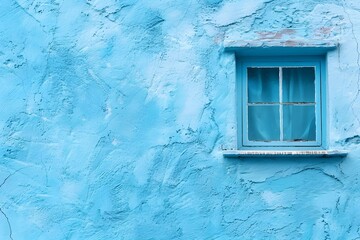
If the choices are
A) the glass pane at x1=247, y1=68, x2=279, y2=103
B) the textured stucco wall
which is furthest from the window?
the textured stucco wall

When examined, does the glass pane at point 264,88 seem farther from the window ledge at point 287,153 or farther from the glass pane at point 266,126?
the window ledge at point 287,153

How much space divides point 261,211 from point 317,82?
3.59 feet

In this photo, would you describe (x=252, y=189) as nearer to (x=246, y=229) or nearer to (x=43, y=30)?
(x=246, y=229)

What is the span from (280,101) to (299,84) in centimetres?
20

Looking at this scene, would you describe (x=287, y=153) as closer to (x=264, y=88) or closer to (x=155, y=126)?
(x=264, y=88)

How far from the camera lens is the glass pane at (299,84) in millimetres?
5281

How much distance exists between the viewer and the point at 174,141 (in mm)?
5105

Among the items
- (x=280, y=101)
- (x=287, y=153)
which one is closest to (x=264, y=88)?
(x=280, y=101)

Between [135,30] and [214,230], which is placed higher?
[135,30]

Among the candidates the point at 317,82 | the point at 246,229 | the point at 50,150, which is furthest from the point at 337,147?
the point at 50,150

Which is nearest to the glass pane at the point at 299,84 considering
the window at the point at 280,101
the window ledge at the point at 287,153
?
the window at the point at 280,101

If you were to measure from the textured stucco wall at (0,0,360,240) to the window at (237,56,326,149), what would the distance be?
17 centimetres

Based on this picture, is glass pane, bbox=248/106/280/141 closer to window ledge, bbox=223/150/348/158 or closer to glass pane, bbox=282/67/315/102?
glass pane, bbox=282/67/315/102

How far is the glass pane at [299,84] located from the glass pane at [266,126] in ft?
0.48
